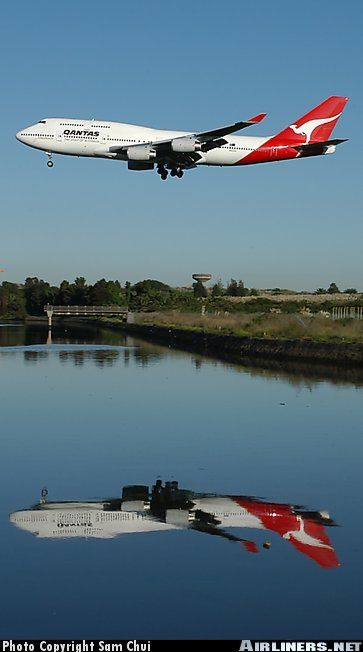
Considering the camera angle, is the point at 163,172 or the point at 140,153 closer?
the point at 140,153

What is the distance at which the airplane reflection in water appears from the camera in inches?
596

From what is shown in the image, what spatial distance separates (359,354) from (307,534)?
37.3 metres

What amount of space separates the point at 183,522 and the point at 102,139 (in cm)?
4234

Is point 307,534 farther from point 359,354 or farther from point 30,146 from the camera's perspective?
point 30,146

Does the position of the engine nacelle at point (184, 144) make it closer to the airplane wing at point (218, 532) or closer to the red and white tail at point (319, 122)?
the red and white tail at point (319, 122)

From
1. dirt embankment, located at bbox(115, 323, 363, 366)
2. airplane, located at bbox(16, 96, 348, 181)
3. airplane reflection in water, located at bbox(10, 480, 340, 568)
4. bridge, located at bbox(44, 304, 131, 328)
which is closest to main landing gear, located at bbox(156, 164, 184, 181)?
airplane, located at bbox(16, 96, 348, 181)

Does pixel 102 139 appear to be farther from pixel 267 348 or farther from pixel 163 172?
pixel 267 348

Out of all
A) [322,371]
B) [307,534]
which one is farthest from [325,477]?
[322,371]

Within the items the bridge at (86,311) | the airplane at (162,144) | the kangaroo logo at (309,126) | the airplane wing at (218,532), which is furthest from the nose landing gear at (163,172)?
the bridge at (86,311)

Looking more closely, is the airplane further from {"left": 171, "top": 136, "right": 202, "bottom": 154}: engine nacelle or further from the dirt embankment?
the dirt embankment

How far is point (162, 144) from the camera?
53.1 m

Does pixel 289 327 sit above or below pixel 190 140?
below

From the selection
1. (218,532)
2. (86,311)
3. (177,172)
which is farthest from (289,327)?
(86,311)

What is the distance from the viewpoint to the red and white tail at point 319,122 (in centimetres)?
6640
